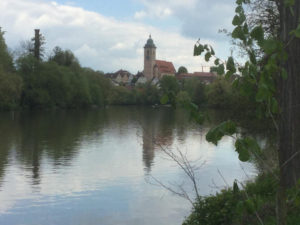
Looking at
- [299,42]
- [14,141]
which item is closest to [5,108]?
[14,141]

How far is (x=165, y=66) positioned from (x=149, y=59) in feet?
28.3

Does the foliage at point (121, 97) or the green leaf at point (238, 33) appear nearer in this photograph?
the green leaf at point (238, 33)

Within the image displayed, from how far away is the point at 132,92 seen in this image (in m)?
106

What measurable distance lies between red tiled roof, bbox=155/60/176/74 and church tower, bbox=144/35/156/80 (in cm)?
263

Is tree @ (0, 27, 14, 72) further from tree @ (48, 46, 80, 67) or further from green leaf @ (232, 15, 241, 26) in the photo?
green leaf @ (232, 15, 241, 26)

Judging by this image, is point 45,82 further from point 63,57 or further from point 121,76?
point 121,76

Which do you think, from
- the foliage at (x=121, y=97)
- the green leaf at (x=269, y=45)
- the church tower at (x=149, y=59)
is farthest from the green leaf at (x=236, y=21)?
the church tower at (x=149, y=59)

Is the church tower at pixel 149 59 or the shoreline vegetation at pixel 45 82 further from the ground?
the church tower at pixel 149 59

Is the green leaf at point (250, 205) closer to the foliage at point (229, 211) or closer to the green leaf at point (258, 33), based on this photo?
the green leaf at point (258, 33)

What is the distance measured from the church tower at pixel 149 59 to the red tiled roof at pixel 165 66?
8.64ft

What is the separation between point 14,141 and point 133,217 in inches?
648

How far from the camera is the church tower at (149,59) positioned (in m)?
167

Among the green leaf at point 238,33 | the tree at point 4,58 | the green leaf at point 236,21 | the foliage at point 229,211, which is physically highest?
the tree at point 4,58

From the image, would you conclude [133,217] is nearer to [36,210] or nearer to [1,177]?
[36,210]
